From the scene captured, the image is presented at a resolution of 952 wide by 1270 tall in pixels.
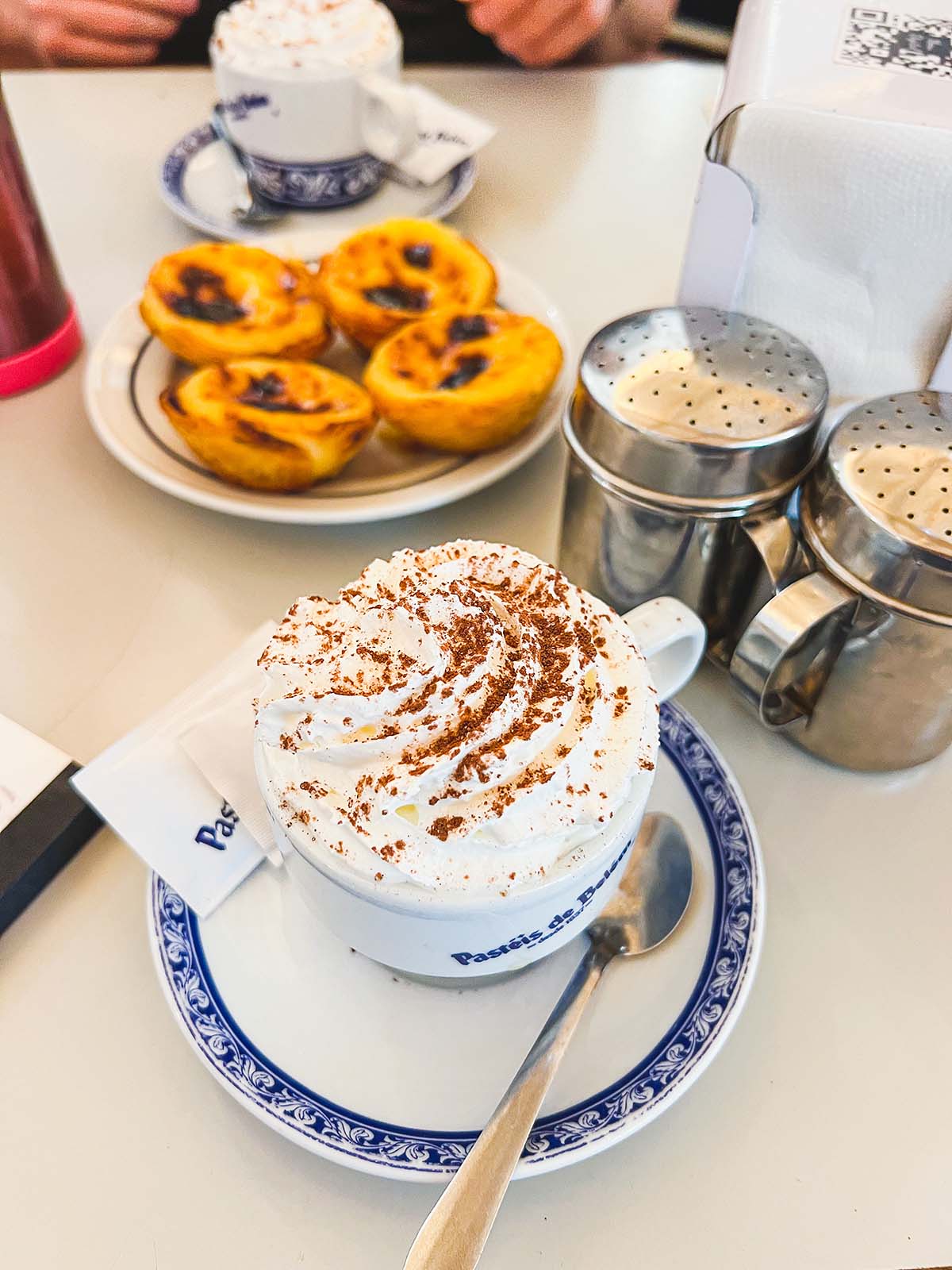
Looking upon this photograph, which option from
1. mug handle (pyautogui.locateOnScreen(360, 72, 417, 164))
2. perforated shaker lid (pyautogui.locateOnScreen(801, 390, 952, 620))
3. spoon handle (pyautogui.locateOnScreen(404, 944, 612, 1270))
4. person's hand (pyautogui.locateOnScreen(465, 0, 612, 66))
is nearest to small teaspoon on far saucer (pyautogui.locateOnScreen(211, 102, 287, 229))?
mug handle (pyautogui.locateOnScreen(360, 72, 417, 164))

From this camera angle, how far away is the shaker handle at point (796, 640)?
52 centimetres

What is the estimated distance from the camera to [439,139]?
3.58 feet

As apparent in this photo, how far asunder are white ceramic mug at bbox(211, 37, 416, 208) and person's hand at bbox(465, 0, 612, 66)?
16.7 inches

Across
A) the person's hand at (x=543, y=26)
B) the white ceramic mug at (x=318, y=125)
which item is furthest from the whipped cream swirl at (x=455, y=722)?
the person's hand at (x=543, y=26)

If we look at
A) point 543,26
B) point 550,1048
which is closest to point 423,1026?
point 550,1048

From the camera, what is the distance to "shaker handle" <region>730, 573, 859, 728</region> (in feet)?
1.72

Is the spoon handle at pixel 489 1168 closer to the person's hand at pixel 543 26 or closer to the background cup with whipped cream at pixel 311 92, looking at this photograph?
the background cup with whipped cream at pixel 311 92

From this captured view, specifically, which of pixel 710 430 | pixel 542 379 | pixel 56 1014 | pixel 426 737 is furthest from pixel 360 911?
pixel 542 379

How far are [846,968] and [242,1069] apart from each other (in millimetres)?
332

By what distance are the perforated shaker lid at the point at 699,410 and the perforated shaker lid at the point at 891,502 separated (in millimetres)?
29

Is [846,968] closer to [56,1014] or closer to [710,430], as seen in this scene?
[710,430]

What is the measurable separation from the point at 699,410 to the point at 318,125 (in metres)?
0.62

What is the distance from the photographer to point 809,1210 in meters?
0.46

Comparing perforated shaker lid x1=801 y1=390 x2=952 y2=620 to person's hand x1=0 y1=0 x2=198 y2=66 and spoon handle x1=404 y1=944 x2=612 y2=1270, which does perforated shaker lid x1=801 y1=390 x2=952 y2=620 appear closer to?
spoon handle x1=404 y1=944 x2=612 y2=1270
